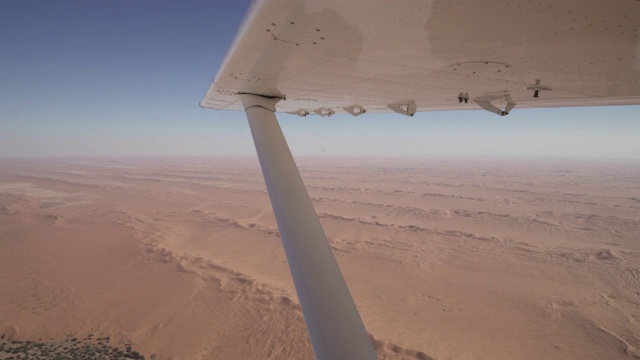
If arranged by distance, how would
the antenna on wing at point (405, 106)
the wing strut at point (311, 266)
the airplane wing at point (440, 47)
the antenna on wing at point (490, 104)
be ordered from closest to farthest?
the airplane wing at point (440, 47) → the wing strut at point (311, 266) → the antenna on wing at point (490, 104) → the antenna on wing at point (405, 106)

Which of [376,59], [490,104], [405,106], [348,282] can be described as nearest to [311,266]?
[376,59]

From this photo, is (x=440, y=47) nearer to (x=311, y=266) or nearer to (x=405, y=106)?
(x=311, y=266)

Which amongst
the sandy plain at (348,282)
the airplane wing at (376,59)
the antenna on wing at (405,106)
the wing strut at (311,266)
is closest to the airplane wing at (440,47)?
the airplane wing at (376,59)

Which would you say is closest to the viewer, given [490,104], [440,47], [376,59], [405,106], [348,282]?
[440,47]

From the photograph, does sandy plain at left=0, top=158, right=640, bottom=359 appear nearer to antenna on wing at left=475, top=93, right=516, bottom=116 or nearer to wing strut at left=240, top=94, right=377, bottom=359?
antenna on wing at left=475, top=93, right=516, bottom=116

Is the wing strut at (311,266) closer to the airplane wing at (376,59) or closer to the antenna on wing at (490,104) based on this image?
the airplane wing at (376,59)

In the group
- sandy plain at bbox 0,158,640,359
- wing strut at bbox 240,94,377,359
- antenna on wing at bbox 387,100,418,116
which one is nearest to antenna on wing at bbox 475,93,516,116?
antenna on wing at bbox 387,100,418,116
